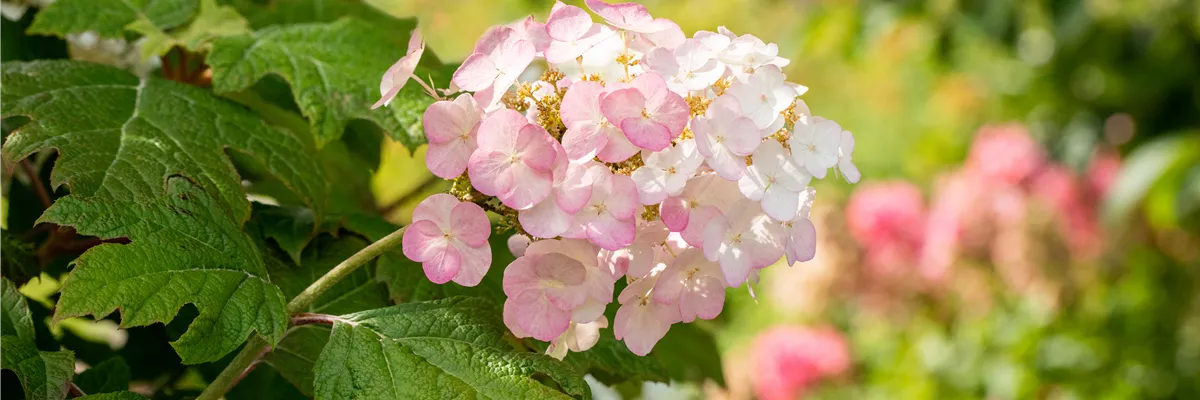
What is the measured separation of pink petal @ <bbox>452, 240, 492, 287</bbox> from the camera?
485mm

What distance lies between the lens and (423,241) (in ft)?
1.57

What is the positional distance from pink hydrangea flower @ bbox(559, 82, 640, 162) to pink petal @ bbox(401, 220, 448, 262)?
0.25 ft

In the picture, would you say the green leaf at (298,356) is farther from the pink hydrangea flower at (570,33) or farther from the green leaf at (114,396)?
the pink hydrangea flower at (570,33)

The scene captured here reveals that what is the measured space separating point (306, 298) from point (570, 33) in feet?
0.63

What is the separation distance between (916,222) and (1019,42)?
27.4 inches

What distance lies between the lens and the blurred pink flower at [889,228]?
3.03 meters

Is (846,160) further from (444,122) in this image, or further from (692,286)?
(444,122)

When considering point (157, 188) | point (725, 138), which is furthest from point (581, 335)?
point (157, 188)

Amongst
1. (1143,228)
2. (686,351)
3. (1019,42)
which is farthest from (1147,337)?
(686,351)

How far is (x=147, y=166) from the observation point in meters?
0.56

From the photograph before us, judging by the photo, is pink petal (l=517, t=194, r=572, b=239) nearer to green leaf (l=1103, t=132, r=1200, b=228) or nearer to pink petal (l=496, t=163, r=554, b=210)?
pink petal (l=496, t=163, r=554, b=210)

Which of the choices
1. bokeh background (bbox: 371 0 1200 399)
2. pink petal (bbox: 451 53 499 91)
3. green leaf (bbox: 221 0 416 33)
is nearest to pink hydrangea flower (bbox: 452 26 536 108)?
pink petal (bbox: 451 53 499 91)

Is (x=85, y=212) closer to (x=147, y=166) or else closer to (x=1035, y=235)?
(x=147, y=166)

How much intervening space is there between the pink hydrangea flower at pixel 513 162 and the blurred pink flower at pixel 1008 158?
2.69 meters
